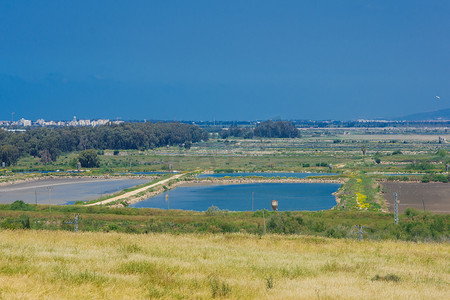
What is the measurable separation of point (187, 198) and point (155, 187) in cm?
758

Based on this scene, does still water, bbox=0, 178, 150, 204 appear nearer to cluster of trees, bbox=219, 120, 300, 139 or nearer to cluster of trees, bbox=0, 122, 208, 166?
cluster of trees, bbox=0, 122, 208, 166

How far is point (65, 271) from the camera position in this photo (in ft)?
30.8

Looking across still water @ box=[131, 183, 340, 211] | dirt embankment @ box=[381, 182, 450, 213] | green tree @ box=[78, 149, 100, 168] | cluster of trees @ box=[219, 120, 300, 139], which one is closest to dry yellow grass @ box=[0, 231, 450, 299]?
dirt embankment @ box=[381, 182, 450, 213]

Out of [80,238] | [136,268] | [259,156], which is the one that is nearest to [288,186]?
[259,156]

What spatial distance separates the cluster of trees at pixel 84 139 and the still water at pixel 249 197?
1760 inches

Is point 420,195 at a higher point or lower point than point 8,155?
lower

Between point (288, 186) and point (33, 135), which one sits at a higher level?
point (33, 135)

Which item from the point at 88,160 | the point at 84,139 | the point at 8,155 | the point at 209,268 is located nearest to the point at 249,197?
the point at 88,160

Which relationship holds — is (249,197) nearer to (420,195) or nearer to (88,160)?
(420,195)

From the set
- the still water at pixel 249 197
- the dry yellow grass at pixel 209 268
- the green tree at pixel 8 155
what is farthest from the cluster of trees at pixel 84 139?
the dry yellow grass at pixel 209 268

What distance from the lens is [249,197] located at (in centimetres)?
5519

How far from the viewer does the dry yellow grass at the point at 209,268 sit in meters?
8.70

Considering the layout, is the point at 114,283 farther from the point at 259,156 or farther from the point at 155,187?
the point at 259,156

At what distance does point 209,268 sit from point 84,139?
377ft
